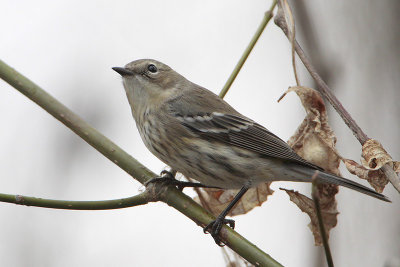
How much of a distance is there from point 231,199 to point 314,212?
2.21ft

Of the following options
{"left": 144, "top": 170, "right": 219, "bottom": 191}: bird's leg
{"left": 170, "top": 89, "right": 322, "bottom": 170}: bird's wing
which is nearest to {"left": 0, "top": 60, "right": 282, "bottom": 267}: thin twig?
{"left": 144, "top": 170, "right": 219, "bottom": 191}: bird's leg

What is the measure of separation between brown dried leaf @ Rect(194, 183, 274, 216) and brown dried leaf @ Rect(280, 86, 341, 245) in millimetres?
443

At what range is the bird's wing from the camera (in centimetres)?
368

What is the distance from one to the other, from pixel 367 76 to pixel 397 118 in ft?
1.37

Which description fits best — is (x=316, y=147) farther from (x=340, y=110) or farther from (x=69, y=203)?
(x=69, y=203)

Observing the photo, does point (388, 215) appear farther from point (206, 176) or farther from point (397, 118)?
point (206, 176)

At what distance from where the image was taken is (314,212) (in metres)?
2.91

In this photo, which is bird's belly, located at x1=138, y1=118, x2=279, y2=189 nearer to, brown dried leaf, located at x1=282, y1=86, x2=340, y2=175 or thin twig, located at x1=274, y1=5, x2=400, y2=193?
brown dried leaf, located at x1=282, y1=86, x2=340, y2=175

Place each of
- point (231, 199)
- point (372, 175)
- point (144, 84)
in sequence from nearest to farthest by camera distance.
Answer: point (372, 175) < point (231, 199) < point (144, 84)

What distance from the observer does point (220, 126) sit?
3.88 metres

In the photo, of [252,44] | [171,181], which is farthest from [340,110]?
[171,181]

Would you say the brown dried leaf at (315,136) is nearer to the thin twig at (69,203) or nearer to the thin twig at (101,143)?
the thin twig at (101,143)

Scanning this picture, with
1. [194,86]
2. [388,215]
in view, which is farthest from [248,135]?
[388,215]

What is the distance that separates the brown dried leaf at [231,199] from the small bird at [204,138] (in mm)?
46
